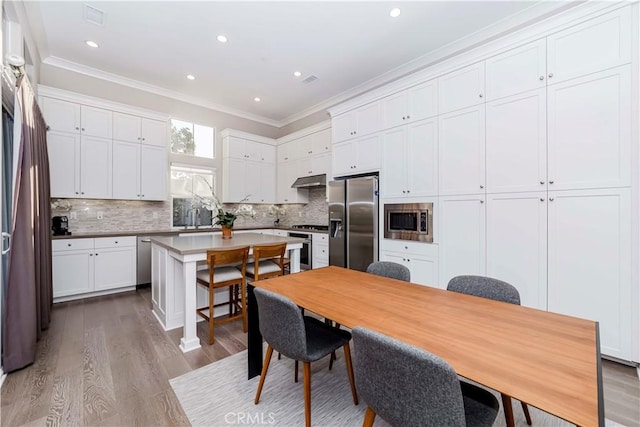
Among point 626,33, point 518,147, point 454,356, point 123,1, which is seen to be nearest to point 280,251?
point 454,356

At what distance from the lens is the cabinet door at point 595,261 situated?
6.81ft

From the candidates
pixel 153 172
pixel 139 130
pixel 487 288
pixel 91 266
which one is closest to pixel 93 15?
pixel 139 130

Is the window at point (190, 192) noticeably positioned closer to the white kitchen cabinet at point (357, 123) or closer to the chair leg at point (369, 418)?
the white kitchen cabinet at point (357, 123)

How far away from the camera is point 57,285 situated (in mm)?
3490

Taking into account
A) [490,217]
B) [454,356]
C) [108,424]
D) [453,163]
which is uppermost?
[453,163]

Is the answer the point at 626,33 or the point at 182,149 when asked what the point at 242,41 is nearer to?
the point at 182,149

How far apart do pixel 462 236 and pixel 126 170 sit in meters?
4.83

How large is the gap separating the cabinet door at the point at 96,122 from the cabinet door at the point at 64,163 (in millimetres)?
175

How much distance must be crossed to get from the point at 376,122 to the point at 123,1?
3.09m

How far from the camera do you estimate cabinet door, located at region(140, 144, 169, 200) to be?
14.1 ft

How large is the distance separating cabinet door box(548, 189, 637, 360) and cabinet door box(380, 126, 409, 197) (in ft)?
5.05

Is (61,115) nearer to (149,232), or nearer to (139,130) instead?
(139,130)

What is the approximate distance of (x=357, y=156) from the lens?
4.04 m

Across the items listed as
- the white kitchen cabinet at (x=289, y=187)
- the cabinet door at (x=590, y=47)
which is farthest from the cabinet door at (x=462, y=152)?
the white kitchen cabinet at (x=289, y=187)
